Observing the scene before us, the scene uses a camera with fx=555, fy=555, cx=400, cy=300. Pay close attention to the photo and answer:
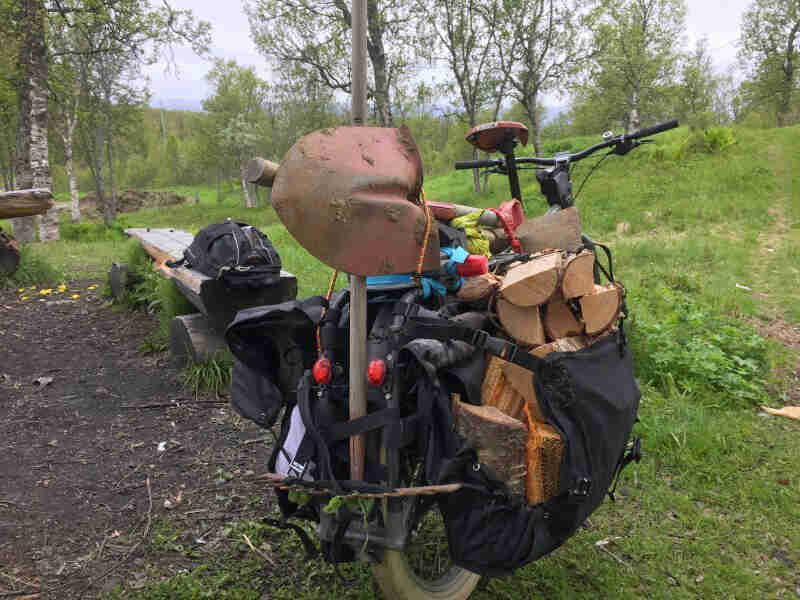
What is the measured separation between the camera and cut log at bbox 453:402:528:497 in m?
1.79

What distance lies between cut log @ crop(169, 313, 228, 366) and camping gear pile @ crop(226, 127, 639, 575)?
8.35ft

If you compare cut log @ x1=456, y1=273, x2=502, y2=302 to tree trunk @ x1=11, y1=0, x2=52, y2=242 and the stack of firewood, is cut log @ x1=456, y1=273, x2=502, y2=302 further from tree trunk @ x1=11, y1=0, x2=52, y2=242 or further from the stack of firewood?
tree trunk @ x1=11, y1=0, x2=52, y2=242

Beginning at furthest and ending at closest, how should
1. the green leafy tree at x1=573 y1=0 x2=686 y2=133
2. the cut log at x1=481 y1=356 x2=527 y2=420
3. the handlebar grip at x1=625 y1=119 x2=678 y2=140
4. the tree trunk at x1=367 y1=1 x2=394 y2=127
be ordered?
the green leafy tree at x1=573 y1=0 x2=686 y2=133, the tree trunk at x1=367 y1=1 x2=394 y2=127, the handlebar grip at x1=625 y1=119 x2=678 y2=140, the cut log at x1=481 y1=356 x2=527 y2=420

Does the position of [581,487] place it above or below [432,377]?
below

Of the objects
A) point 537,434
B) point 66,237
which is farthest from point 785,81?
point 537,434

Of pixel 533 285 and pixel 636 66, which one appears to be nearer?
pixel 533 285

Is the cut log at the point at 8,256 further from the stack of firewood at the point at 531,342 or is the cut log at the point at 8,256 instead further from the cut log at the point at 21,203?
the stack of firewood at the point at 531,342

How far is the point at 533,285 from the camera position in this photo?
1.97 m

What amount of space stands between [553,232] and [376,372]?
1.29 m

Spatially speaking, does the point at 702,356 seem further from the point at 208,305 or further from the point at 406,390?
the point at 208,305

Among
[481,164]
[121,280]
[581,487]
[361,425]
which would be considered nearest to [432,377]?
[361,425]

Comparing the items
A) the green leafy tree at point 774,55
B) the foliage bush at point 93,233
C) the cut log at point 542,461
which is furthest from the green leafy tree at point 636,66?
the cut log at point 542,461

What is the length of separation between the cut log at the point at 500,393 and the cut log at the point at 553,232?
0.84 m

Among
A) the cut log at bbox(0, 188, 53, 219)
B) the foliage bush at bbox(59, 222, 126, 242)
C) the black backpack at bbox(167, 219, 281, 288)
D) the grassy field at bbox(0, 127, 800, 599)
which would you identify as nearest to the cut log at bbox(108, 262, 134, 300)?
the cut log at bbox(0, 188, 53, 219)
